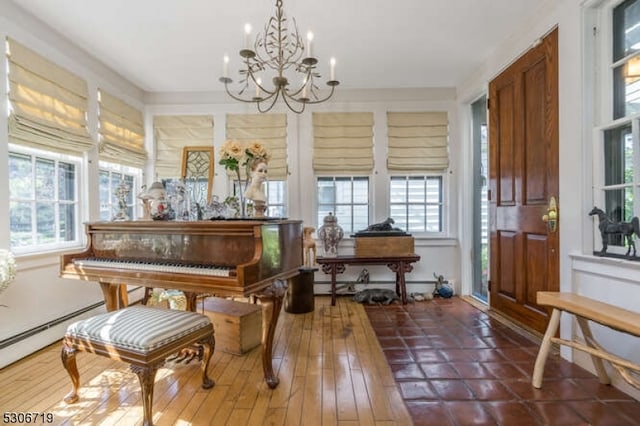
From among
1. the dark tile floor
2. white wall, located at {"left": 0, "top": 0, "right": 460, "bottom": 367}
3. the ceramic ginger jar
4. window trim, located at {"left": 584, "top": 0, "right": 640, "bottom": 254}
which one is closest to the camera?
the dark tile floor

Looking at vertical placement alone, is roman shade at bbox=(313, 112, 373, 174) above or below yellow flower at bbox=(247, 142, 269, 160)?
above

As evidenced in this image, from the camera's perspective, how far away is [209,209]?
215 cm

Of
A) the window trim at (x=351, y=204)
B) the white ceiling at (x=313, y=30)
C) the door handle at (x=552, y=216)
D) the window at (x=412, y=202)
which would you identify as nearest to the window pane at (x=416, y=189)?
the window at (x=412, y=202)

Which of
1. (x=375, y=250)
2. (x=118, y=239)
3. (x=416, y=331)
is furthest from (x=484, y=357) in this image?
(x=118, y=239)

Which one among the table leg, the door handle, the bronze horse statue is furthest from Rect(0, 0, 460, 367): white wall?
the bronze horse statue

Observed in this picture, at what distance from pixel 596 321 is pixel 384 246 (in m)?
2.15

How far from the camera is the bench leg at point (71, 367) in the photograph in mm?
1732

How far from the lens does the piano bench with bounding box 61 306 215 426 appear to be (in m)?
1.49

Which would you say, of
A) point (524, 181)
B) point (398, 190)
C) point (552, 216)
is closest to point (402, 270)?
point (398, 190)

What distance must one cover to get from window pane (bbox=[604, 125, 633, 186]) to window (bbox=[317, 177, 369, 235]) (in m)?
2.39

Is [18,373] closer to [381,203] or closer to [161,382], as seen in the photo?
[161,382]

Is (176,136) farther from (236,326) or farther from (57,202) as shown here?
(236,326)

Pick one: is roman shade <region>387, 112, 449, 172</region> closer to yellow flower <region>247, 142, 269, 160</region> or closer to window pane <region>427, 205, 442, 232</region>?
window pane <region>427, 205, 442, 232</region>

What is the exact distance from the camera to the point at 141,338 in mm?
1501
